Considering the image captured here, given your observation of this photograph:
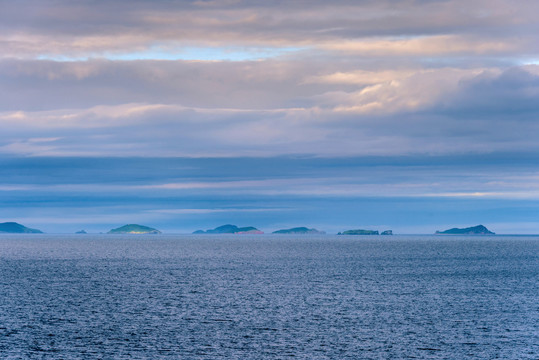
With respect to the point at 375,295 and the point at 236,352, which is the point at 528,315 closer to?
the point at 375,295

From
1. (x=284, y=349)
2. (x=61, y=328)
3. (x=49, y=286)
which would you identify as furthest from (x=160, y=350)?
(x=49, y=286)

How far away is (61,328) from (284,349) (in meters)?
27.3

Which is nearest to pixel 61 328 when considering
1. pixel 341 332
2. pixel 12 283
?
pixel 341 332

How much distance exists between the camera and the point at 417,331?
74.1 m

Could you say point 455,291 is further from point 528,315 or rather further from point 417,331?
point 417,331

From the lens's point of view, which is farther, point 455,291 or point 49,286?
point 49,286

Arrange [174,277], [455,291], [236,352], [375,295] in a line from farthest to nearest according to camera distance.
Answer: [174,277], [455,291], [375,295], [236,352]

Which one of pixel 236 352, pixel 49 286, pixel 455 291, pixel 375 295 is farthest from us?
pixel 49 286

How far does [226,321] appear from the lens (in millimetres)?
80000

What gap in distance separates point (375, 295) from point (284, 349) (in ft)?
154

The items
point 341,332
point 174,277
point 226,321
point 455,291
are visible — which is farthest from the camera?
point 174,277

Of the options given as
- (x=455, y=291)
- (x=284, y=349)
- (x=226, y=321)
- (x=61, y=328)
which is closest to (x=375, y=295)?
(x=455, y=291)

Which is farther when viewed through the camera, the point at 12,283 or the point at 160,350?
the point at 12,283

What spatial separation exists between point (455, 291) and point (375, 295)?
17018 mm
